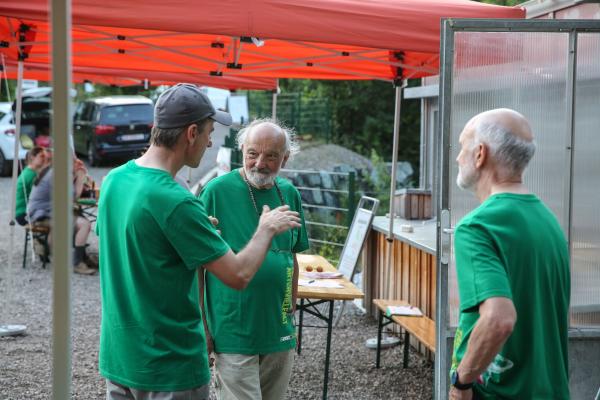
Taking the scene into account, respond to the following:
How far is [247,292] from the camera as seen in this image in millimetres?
3631

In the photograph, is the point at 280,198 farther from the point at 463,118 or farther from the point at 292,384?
the point at 292,384

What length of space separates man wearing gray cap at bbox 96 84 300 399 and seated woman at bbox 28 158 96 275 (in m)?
8.24

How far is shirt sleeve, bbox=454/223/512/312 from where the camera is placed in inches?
91.4

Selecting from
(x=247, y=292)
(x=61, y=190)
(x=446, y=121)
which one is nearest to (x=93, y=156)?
(x=446, y=121)

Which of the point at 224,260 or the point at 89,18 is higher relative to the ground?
the point at 89,18

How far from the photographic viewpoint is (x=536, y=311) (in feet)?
7.98

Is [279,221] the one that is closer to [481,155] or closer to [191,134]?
[191,134]

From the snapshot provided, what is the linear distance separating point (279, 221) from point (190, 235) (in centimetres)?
35

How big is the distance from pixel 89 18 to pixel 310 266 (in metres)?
2.55

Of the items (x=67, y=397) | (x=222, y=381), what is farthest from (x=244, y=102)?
(x=67, y=397)

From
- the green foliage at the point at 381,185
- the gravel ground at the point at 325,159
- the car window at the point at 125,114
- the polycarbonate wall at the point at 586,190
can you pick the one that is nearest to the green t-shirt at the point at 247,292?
the polycarbonate wall at the point at 586,190

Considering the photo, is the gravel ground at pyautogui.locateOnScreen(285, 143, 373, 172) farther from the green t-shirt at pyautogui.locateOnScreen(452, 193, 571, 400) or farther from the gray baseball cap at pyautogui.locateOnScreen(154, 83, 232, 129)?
the green t-shirt at pyautogui.locateOnScreen(452, 193, 571, 400)

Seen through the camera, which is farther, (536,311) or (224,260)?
(224,260)

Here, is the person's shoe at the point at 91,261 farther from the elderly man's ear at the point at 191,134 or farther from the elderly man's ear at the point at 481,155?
the elderly man's ear at the point at 481,155
